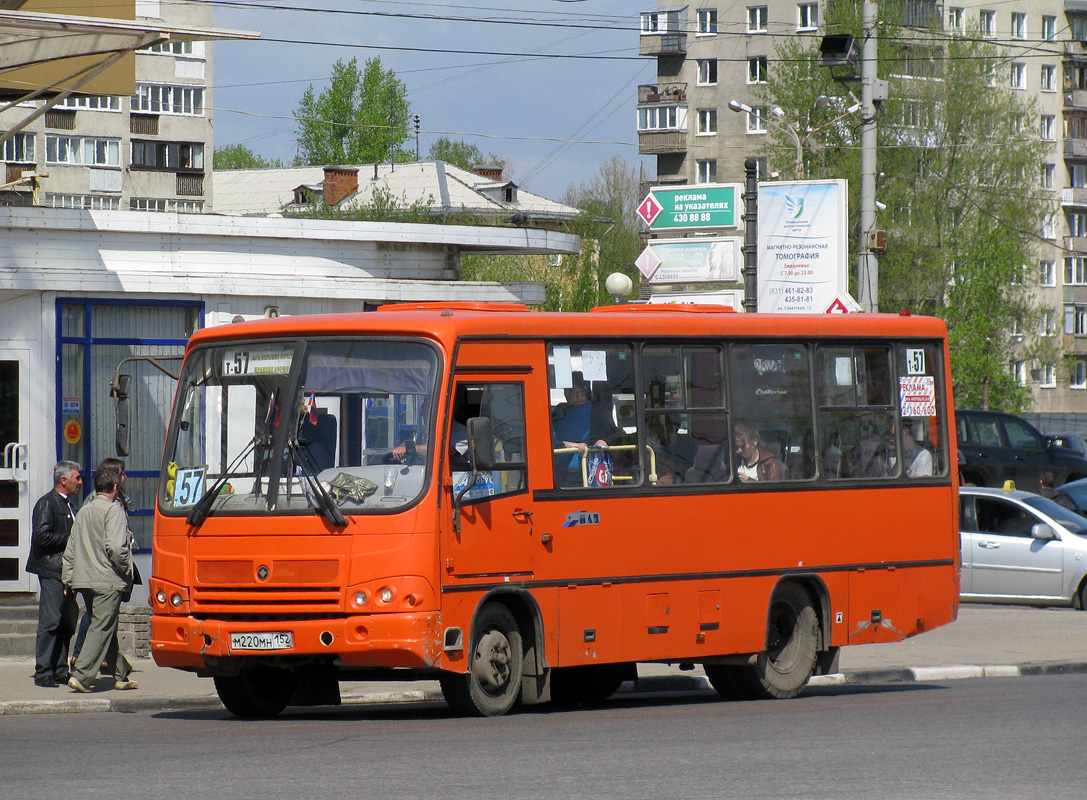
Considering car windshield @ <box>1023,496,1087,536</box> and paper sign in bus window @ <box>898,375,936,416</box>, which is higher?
paper sign in bus window @ <box>898,375,936,416</box>

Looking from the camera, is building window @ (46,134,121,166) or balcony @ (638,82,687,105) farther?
balcony @ (638,82,687,105)

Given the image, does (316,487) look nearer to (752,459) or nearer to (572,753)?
(572,753)

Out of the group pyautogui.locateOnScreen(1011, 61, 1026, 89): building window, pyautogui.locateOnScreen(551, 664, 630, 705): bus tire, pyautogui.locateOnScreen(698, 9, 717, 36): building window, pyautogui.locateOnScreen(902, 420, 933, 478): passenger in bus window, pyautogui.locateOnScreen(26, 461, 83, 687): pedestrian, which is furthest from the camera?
pyautogui.locateOnScreen(1011, 61, 1026, 89): building window

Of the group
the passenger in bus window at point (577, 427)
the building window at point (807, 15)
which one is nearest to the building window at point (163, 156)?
the building window at point (807, 15)

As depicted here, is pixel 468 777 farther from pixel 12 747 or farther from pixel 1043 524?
pixel 1043 524

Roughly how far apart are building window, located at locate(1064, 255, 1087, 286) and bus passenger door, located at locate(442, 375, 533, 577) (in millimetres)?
81679

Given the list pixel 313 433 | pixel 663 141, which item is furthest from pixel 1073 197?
pixel 313 433

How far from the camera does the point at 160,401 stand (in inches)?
705

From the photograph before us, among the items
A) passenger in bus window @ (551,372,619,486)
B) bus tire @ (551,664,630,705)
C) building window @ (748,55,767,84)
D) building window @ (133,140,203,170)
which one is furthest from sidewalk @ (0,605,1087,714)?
building window @ (748,55,767,84)

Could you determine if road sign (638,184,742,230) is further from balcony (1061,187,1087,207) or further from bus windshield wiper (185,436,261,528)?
balcony (1061,187,1087,207)

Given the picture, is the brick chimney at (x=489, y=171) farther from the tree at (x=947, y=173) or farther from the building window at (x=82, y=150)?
the tree at (x=947, y=173)

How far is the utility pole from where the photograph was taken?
27562 millimetres

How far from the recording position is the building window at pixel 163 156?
76.1 metres

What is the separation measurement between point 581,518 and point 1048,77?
82.4 meters
